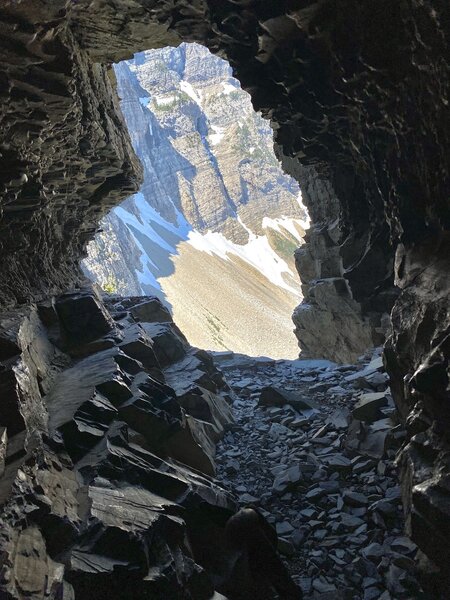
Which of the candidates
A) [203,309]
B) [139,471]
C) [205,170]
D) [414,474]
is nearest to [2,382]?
[139,471]

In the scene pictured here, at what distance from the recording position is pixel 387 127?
8805 mm

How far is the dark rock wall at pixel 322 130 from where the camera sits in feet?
21.2

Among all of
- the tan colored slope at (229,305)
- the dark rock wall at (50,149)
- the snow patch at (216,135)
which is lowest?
the tan colored slope at (229,305)

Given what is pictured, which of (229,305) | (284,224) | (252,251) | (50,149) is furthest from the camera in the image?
(284,224)

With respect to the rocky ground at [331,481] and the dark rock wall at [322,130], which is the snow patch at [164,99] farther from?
the rocky ground at [331,481]

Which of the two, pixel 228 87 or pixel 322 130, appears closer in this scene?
pixel 322 130

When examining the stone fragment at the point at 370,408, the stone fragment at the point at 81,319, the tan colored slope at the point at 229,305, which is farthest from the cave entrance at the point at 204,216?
the stone fragment at the point at 370,408

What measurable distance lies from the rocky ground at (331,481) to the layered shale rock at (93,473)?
118cm

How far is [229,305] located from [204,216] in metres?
51.1

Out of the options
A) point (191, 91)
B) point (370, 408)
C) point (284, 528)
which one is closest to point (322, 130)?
point (370, 408)

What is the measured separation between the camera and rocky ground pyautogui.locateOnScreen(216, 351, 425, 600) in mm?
6867

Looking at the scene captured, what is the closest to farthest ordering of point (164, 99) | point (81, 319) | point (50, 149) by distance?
point (50, 149)
point (81, 319)
point (164, 99)

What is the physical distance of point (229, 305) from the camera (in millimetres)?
85875

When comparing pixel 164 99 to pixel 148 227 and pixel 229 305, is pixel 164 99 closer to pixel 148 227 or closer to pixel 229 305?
pixel 148 227
